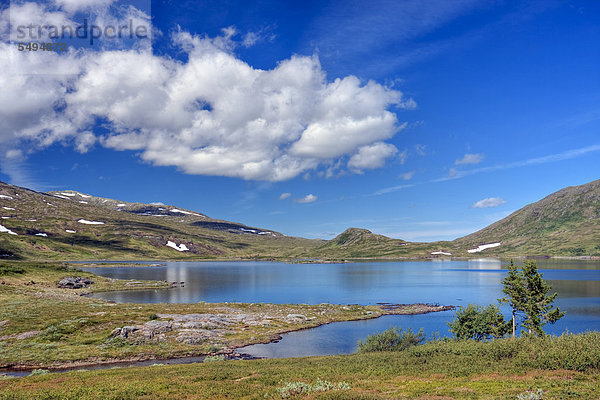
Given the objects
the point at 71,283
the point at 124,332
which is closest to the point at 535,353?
the point at 124,332

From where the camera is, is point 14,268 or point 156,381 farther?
point 14,268

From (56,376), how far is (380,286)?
15561cm

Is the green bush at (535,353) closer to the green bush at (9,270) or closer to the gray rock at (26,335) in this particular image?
the gray rock at (26,335)

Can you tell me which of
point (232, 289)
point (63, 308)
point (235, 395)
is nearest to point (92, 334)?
point (63, 308)

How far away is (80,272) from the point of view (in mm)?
180875

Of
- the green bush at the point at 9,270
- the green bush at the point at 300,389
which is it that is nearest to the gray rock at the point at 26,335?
the green bush at the point at 300,389

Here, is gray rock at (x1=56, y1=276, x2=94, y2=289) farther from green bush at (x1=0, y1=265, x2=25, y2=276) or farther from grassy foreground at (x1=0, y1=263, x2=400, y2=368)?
grassy foreground at (x1=0, y1=263, x2=400, y2=368)

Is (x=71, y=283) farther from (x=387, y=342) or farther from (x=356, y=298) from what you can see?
(x=387, y=342)

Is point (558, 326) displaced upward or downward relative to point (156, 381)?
downward

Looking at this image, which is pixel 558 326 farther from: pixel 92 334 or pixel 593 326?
pixel 92 334

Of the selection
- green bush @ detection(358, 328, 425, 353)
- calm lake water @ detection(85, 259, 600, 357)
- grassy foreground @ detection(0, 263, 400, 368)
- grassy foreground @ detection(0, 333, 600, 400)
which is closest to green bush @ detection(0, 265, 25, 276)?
grassy foreground @ detection(0, 263, 400, 368)

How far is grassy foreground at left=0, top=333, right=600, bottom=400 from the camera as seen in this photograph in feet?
75.2

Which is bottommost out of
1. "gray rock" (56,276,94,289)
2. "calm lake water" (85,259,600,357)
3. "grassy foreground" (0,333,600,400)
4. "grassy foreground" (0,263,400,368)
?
"calm lake water" (85,259,600,357)

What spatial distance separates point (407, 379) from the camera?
91.8ft
